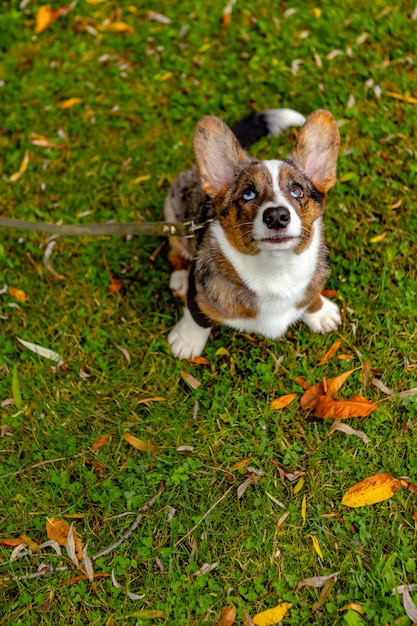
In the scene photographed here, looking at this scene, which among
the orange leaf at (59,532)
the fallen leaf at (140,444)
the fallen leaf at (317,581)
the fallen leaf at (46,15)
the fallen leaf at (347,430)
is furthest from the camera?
the fallen leaf at (46,15)

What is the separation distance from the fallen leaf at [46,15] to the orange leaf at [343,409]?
4375mm

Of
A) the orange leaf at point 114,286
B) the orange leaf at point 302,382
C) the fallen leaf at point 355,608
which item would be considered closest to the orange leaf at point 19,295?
the orange leaf at point 114,286

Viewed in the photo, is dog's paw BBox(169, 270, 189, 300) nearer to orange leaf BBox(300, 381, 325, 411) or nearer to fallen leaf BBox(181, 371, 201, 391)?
fallen leaf BBox(181, 371, 201, 391)

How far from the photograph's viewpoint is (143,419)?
3.93 meters

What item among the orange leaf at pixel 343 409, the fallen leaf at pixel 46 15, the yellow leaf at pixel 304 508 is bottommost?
the yellow leaf at pixel 304 508

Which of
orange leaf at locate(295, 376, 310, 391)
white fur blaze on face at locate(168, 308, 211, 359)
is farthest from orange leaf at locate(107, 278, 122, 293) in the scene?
orange leaf at locate(295, 376, 310, 391)

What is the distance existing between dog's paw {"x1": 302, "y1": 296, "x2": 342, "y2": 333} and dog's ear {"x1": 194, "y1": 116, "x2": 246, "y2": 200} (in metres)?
1.17

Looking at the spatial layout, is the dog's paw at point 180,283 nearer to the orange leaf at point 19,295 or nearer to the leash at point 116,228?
the leash at point 116,228

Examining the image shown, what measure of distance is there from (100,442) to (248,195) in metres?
1.92

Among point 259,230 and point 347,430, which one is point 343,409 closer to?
point 347,430

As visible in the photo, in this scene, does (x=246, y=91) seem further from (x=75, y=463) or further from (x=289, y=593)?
(x=289, y=593)

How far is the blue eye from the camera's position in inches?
121

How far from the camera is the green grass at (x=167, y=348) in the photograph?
346cm

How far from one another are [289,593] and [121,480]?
1.22 m
